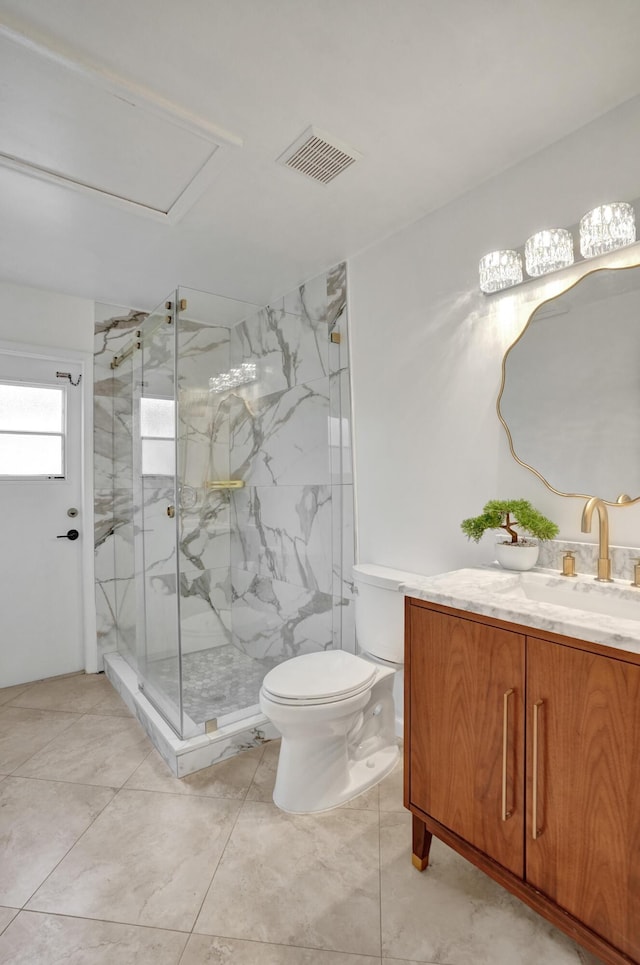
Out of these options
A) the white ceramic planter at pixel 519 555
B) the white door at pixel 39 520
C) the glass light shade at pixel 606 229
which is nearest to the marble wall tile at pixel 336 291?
the glass light shade at pixel 606 229

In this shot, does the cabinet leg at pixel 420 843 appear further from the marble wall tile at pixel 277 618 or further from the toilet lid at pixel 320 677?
the marble wall tile at pixel 277 618

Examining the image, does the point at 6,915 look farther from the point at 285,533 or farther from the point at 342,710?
the point at 285,533

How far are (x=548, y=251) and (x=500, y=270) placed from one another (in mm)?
169

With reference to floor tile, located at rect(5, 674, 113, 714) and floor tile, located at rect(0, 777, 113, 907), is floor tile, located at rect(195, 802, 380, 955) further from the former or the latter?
floor tile, located at rect(5, 674, 113, 714)

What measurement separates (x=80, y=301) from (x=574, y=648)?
322cm

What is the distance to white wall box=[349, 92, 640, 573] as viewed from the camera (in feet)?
5.05

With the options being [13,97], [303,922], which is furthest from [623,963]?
[13,97]

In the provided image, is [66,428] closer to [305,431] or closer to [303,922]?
[305,431]

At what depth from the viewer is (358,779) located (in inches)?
73.3

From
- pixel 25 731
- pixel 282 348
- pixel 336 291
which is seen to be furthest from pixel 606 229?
pixel 25 731

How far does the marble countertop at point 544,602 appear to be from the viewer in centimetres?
99

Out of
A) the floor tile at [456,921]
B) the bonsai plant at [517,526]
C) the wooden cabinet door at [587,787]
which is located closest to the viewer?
the wooden cabinet door at [587,787]

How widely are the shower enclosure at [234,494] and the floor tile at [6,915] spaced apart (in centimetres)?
77

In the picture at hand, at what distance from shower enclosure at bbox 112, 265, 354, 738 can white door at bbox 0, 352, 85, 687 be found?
1.71ft
